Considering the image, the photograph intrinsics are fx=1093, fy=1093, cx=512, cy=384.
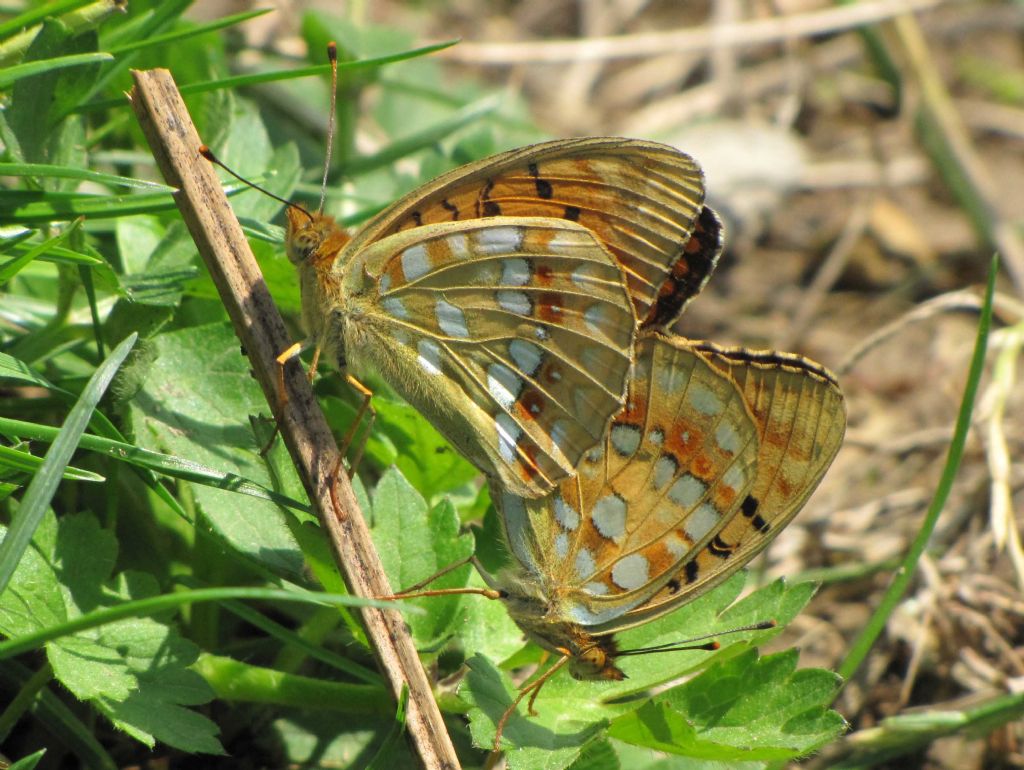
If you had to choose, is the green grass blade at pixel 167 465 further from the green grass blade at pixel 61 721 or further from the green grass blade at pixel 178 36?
the green grass blade at pixel 178 36

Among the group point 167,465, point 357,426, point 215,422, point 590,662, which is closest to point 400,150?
point 357,426

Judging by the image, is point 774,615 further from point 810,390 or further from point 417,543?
point 417,543

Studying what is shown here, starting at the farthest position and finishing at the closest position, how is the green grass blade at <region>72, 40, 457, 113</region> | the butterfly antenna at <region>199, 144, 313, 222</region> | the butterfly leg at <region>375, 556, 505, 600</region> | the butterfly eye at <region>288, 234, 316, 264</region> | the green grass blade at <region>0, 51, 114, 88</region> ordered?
the butterfly eye at <region>288, 234, 316, 264</region> → the green grass blade at <region>72, 40, 457, 113</region> → the butterfly leg at <region>375, 556, 505, 600</region> → the butterfly antenna at <region>199, 144, 313, 222</region> → the green grass blade at <region>0, 51, 114, 88</region>

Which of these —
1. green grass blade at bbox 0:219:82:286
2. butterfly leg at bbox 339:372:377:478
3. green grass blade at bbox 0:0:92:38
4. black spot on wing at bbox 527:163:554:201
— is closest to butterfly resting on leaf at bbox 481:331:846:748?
butterfly leg at bbox 339:372:377:478

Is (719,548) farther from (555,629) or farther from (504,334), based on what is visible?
(504,334)

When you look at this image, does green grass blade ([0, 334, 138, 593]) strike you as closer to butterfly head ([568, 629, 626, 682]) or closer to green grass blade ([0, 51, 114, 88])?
green grass blade ([0, 51, 114, 88])

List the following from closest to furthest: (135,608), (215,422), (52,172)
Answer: (135,608), (52,172), (215,422)

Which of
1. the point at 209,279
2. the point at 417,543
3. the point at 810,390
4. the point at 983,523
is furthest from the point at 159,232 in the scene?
the point at 983,523
